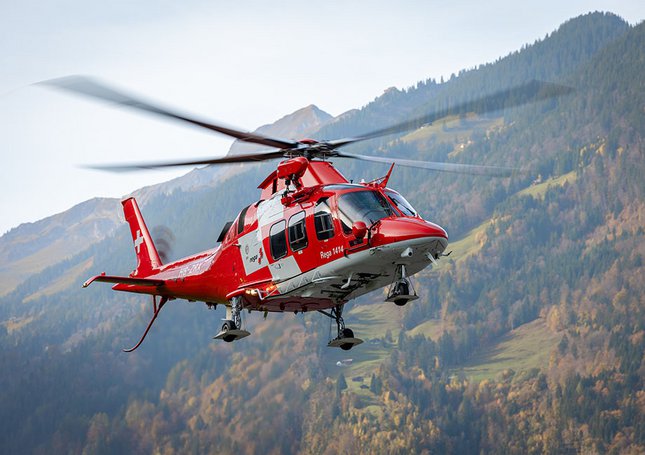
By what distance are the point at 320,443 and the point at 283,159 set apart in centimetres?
15549

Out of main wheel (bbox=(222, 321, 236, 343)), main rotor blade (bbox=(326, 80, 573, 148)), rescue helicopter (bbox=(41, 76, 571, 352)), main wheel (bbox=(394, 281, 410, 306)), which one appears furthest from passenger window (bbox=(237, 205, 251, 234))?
main wheel (bbox=(394, 281, 410, 306))

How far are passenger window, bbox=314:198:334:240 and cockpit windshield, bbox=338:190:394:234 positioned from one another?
0.48m

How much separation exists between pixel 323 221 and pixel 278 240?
2.24 m

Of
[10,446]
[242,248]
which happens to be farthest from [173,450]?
[242,248]

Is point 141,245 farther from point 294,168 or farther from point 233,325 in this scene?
point 294,168

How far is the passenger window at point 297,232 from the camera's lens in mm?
33656

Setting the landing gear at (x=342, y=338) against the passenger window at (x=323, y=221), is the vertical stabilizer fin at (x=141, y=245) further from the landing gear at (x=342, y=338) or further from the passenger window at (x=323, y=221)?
the passenger window at (x=323, y=221)

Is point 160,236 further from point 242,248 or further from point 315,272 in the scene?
point 315,272

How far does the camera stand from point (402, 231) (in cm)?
3142

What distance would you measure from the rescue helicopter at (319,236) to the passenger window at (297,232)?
3cm

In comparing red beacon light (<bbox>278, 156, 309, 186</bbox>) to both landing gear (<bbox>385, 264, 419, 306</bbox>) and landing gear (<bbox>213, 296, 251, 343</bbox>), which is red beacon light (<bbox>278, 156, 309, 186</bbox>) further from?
landing gear (<bbox>385, 264, 419, 306</bbox>)

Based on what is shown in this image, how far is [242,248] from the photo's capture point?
120ft

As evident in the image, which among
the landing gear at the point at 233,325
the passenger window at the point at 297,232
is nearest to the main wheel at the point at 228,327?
the landing gear at the point at 233,325

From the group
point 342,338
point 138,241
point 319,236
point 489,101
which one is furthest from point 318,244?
point 138,241
